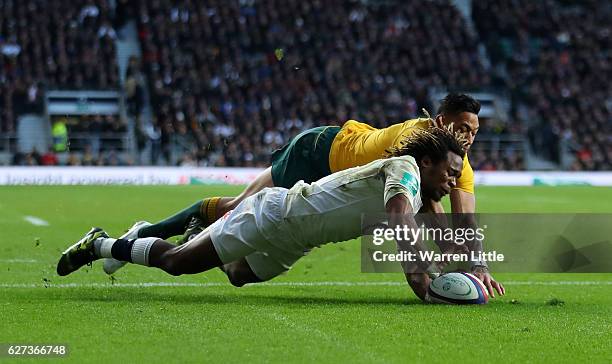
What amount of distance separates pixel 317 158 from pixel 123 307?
7.43 ft

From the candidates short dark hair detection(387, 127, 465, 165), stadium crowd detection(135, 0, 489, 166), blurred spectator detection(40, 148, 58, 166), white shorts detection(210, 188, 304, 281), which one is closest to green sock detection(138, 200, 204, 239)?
white shorts detection(210, 188, 304, 281)

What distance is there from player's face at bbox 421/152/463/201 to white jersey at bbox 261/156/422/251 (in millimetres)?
133

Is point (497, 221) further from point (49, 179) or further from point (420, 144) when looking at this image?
point (49, 179)

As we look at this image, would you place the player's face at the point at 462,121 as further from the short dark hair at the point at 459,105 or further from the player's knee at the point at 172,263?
the player's knee at the point at 172,263

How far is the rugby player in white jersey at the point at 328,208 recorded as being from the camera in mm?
6145

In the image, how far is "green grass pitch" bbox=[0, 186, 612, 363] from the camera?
500cm

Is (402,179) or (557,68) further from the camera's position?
(557,68)

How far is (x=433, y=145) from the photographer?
6301mm

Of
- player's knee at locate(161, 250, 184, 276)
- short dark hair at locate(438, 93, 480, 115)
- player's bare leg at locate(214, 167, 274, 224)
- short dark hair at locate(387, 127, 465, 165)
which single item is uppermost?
short dark hair at locate(438, 93, 480, 115)

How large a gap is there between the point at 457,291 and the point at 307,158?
6.07 ft

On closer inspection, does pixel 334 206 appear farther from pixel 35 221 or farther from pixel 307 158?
pixel 35 221

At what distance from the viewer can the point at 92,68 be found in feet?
95.9

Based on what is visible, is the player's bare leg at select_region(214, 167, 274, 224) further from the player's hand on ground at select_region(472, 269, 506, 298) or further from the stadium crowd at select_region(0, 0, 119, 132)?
the stadium crowd at select_region(0, 0, 119, 132)

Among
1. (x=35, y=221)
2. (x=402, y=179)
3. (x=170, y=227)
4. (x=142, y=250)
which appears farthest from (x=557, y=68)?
(x=402, y=179)
